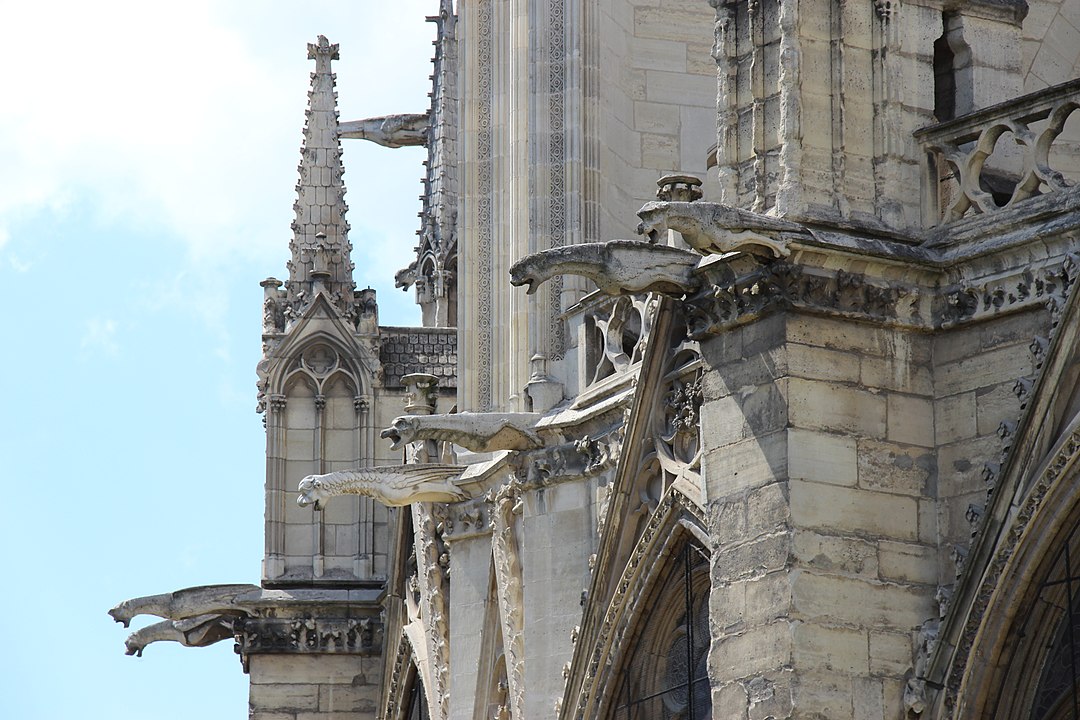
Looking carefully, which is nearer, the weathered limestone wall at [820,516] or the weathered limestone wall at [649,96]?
the weathered limestone wall at [820,516]

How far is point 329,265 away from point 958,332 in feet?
41.5

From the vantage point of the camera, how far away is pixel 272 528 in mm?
26375

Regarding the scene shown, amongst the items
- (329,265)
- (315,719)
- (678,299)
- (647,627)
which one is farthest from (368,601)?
(678,299)

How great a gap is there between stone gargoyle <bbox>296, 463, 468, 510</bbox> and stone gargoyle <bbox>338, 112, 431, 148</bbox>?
45.4ft

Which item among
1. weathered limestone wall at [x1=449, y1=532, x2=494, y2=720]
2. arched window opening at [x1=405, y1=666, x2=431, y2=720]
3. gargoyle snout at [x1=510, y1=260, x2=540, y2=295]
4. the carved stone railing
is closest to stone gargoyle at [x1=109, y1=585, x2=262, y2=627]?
arched window opening at [x1=405, y1=666, x2=431, y2=720]

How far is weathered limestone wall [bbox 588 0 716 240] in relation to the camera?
21531 mm

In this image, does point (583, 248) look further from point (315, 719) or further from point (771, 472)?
point (315, 719)

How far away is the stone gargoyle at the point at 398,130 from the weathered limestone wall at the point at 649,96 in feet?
42.1

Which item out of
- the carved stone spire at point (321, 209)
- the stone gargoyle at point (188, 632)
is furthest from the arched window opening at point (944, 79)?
the stone gargoyle at point (188, 632)

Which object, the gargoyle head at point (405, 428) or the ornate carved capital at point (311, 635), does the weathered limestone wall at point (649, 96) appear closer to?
the gargoyle head at point (405, 428)

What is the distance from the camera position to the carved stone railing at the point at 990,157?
14.8 meters

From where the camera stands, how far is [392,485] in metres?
21.1

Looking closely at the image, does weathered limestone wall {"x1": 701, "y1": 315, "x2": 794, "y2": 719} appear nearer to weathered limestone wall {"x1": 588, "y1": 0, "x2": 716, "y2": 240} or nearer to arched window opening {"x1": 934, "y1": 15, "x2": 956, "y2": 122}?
arched window opening {"x1": 934, "y1": 15, "x2": 956, "y2": 122}

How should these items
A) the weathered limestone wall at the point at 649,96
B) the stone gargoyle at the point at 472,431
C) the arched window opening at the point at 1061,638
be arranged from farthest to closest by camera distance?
the weathered limestone wall at the point at 649,96, the stone gargoyle at the point at 472,431, the arched window opening at the point at 1061,638
